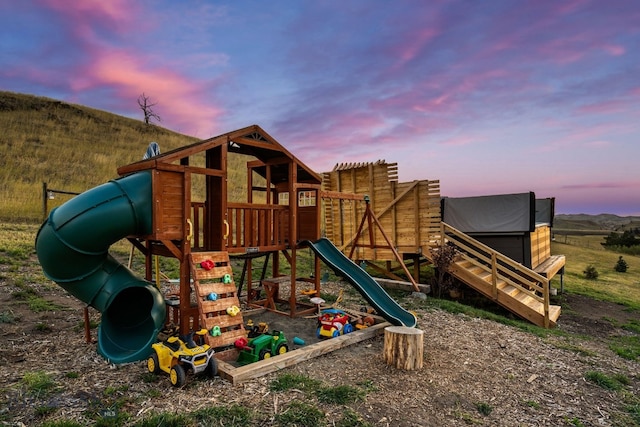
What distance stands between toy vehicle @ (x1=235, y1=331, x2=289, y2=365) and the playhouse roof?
335 cm

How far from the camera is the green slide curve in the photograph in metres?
8.09

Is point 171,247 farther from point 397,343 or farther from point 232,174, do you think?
point 232,174

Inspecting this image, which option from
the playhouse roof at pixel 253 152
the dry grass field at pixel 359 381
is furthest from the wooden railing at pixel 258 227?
A: the dry grass field at pixel 359 381

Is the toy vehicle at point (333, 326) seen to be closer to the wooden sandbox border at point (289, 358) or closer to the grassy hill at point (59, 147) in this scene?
the wooden sandbox border at point (289, 358)

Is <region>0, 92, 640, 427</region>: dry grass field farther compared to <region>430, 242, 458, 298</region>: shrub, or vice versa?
<region>430, 242, 458, 298</region>: shrub

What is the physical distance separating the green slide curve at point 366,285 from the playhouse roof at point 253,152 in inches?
72.9

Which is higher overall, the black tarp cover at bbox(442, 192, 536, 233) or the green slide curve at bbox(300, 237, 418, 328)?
the black tarp cover at bbox(442, 192, 536, 233)

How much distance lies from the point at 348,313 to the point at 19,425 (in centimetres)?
635

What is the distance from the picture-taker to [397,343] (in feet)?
19.7

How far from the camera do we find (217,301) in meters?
6.49

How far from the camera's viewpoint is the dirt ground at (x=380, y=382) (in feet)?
15.0

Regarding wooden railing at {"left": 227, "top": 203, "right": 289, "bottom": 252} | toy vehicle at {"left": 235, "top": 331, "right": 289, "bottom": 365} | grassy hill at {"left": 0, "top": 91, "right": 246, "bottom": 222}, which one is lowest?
toy vehicle at {"left": 235, "top": 331, "right": 289, "bottom": 365}

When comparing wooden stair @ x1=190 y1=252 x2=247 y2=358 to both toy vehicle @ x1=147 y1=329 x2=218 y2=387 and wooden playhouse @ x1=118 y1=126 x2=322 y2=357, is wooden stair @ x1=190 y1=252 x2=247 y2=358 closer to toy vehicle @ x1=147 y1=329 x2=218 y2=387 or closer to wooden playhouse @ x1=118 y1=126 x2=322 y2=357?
wooden playhouse @ x1=118 y1=126 x2=322 y2=357

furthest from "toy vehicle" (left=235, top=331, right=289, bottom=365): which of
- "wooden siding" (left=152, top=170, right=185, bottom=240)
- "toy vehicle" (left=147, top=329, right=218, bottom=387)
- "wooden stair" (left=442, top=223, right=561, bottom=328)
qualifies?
"wooden stair" (left=442, top=223, right=561, bottom=328)
